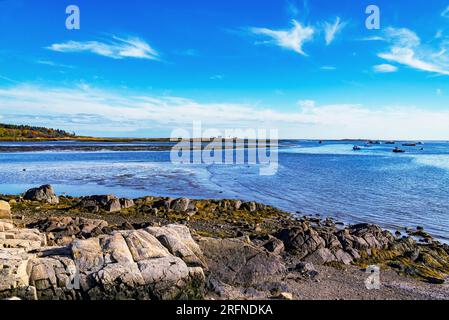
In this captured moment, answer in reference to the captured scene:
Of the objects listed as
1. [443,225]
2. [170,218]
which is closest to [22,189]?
[170,218]

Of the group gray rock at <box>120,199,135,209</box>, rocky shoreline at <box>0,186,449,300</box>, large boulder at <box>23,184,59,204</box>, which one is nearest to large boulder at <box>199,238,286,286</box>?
rocky shoreline at <box>0,186,449,300</box>

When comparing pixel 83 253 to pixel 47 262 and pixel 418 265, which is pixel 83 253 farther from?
pixel 418 265

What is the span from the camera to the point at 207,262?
14203 mm

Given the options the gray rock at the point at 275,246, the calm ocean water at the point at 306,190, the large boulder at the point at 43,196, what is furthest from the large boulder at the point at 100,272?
the calm ocean water at the point at 306,190

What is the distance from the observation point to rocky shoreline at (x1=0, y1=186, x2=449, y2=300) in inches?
446

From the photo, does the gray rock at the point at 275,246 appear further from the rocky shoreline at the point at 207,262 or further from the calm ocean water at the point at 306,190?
the calm ocean water at the point at 306,190

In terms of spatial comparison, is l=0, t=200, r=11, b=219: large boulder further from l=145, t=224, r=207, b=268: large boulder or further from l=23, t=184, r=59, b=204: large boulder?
l=23, t=184, r=59, b=204: large boulder

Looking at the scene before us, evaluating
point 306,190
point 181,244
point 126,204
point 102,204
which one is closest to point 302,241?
point 181,244

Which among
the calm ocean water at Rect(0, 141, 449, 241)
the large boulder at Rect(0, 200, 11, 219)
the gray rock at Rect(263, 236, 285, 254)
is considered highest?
the large boulder at Rect(0, 200, 11, 219)

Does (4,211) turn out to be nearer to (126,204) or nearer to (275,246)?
(126,204)

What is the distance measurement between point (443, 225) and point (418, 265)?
31.7ft

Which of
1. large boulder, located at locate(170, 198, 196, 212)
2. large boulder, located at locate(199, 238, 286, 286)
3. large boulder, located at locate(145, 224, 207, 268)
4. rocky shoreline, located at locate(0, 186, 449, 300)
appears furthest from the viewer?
large boulder, located at locate(170, 198, 196, 212)

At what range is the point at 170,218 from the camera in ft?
78.9

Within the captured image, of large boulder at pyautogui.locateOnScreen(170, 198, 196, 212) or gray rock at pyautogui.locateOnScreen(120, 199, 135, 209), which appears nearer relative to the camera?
large boulder at pyautogui.locateOnScreen(170, 198, 196, 212)
